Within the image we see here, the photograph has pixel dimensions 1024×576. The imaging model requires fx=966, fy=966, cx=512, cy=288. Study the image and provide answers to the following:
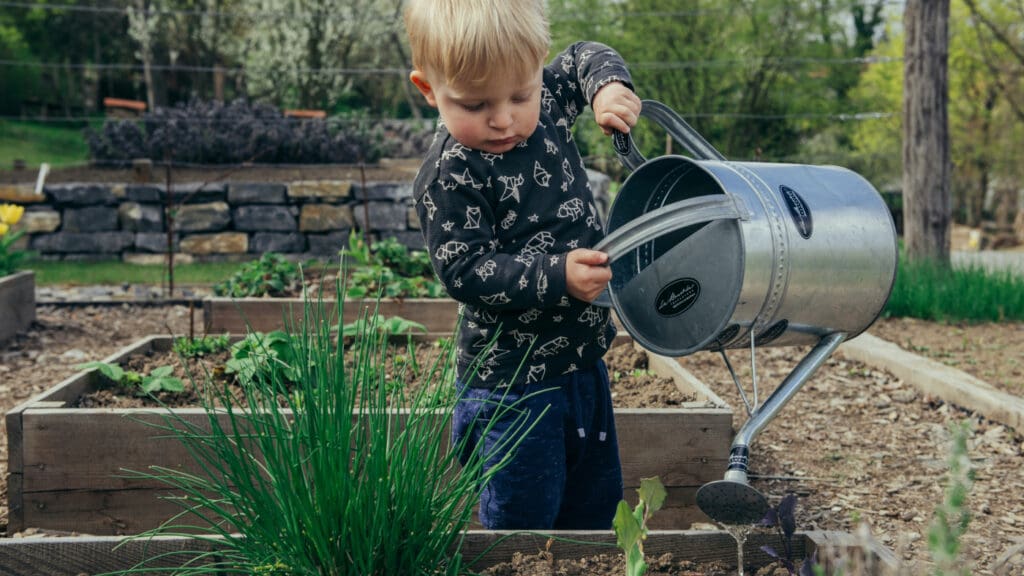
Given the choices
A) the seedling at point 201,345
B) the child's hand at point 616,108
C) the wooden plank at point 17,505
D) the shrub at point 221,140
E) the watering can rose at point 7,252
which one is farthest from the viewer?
the shrub at point 221,140

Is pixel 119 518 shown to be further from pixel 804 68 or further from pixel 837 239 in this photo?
pixel 804 68

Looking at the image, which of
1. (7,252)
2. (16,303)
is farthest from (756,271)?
(7,252)

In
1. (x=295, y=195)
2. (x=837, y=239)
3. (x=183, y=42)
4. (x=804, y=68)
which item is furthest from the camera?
(x=183, y=42)

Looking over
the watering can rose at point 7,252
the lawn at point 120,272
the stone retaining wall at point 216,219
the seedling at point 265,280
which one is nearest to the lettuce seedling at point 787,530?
the seedling at point 265,280

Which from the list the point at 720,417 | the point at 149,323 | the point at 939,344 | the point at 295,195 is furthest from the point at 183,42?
the point at 720,417

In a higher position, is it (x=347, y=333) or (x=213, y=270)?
(x=347, y=333)

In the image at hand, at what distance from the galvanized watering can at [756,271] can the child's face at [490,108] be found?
0.24m

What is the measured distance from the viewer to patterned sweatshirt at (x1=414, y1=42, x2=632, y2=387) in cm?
174

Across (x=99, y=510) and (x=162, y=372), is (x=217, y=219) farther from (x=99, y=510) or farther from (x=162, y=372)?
(x=99, y=510)

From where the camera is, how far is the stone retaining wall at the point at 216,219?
858 cm

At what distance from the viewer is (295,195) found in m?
8.67

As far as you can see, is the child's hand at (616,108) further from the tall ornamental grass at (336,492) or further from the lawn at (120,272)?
the lawn at (120,272)

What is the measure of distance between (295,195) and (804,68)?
747cm

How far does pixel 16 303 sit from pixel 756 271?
181 inches
